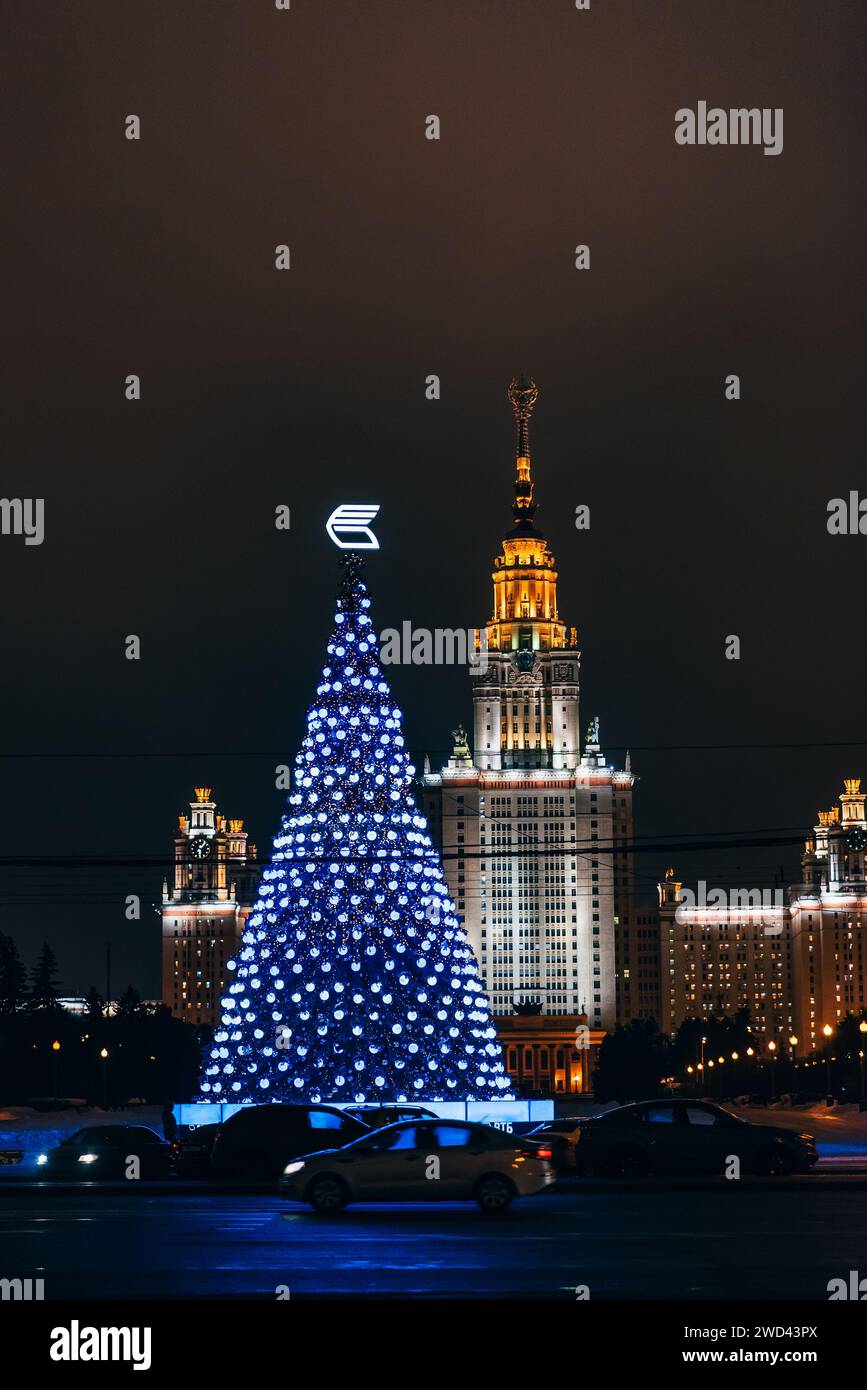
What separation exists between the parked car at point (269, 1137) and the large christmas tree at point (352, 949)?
9938 millimetres

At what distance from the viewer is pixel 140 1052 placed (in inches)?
5069

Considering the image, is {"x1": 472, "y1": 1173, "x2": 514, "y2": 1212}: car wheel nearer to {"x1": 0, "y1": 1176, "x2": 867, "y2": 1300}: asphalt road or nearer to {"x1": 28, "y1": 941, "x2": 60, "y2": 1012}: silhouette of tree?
{"x1": 0, "y1": 1176, "x2": 867, "y2": 1300}: asphalt road

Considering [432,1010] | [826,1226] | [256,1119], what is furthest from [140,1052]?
[826,1226]

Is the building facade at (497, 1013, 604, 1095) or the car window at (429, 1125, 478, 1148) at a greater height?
the car window at (429, 1125, 478, 1148)

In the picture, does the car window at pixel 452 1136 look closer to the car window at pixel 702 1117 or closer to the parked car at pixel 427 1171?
the parked car at pixel 427 1171

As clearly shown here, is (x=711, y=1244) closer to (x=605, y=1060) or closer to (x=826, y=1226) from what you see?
(x=826, y=1226)

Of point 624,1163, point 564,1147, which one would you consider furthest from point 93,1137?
point 624,1163

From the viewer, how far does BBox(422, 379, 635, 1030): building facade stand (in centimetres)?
19262

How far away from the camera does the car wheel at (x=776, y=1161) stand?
34750mm

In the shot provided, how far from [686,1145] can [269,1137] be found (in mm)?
7730

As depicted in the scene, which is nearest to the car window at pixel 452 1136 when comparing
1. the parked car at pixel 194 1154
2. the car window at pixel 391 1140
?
the car window at pixel 391 1140

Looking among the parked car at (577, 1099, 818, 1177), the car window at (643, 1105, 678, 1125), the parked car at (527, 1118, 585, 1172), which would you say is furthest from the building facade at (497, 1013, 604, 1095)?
the parked car at (577, 1099, 818, 1177)

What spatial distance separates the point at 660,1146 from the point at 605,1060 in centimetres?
14443
